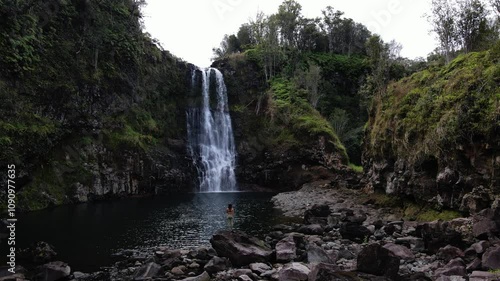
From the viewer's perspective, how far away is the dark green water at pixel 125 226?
794 inches

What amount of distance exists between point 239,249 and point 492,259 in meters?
9.84

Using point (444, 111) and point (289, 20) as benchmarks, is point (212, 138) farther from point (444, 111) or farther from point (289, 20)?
point (444, 111)

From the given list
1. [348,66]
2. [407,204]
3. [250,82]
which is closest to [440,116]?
[407,204]

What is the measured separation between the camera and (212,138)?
195ft

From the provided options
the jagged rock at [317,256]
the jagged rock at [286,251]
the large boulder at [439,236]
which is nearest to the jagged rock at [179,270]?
the jagged rock at [286,251]

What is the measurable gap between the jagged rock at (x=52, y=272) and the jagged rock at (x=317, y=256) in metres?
10.3

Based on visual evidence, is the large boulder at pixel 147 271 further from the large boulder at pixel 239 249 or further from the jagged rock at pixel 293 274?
the jagged rock at pixel 293 274

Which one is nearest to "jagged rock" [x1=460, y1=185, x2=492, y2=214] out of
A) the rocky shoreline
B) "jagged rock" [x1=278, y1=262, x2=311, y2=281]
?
the rocky shoreline

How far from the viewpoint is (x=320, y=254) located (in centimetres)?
1616

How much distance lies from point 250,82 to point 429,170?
154ft

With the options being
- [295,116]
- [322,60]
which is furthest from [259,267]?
[322,60]

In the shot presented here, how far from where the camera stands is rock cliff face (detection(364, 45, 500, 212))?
19984mm

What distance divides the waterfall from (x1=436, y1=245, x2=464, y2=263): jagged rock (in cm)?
4223

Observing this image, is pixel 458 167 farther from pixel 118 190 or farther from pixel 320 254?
pixel 118 190
